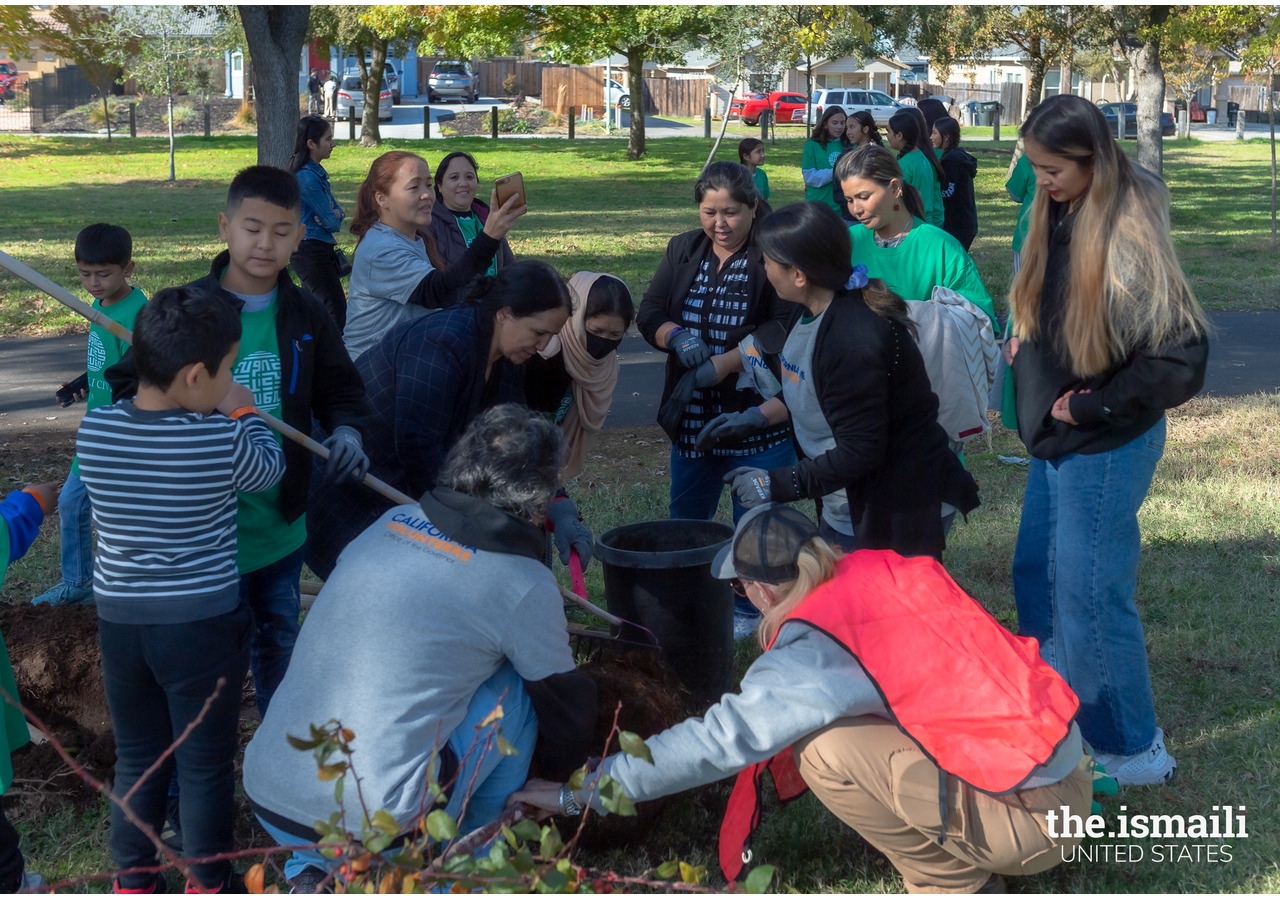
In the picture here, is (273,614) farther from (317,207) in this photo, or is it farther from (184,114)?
(184,114)

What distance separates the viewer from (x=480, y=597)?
8.15ft

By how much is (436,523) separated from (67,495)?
244cm

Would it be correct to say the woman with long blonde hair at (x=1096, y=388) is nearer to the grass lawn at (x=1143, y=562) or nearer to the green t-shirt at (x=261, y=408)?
the grass lawn at (x=1143, y=562)

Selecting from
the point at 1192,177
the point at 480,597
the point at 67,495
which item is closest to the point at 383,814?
the point at 480,597

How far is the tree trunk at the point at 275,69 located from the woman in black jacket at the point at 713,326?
274 inches

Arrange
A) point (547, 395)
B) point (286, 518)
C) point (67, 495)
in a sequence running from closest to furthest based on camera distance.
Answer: point (286, 518) < point (547, 395) < point (67, 495)

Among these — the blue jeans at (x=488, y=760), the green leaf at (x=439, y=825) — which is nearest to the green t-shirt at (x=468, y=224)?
the blue jeans at (x=488, y=760)

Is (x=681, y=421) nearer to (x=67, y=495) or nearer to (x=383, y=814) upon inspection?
(x=67, y=495)

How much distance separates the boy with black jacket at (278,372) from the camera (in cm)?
315

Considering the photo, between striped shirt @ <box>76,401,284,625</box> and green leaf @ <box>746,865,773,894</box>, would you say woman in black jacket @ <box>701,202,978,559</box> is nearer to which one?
striped shirt @ <box>76,401,284,625</box>

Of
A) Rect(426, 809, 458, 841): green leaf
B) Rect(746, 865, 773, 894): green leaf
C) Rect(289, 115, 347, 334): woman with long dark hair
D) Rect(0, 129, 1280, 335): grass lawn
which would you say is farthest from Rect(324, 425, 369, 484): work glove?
Rect(0, 129, 1280, 335): grass lawn

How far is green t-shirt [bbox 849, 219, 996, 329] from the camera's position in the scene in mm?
4000

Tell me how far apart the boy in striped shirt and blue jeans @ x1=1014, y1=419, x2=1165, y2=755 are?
2137 mm

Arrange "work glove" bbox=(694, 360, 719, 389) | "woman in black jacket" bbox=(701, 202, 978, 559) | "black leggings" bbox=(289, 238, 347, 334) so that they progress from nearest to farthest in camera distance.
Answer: "woman in black jacket" bbox=(701, 202, 978, 559)
"work glove" bbox=(694, 360, 719, 389)
"black leggings" bbox=(289, 238, 347, 334)
